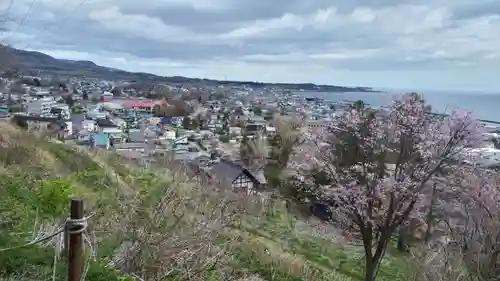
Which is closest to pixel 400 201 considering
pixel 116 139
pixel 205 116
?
pixel 116 139

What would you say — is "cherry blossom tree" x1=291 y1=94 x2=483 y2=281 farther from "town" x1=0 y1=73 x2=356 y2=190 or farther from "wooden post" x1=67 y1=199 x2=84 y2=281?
"wooden post" x1=67 y1=199 x2=84 y2=281

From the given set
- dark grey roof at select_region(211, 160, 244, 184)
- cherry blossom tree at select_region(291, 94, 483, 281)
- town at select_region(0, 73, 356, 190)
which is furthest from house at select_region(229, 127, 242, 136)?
cherry blossom tree at select_region(291, 94, 483, 281)

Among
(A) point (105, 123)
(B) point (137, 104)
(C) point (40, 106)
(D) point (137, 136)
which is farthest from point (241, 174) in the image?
(B) point (137, 104)

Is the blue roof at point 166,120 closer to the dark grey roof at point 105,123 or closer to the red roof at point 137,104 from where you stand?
the dark grey roof at point 105,123

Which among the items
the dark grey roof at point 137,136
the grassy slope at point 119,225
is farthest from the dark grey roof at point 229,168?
the grassy slope at point 119,225

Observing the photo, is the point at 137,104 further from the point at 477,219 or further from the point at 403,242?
the point at 477,219
